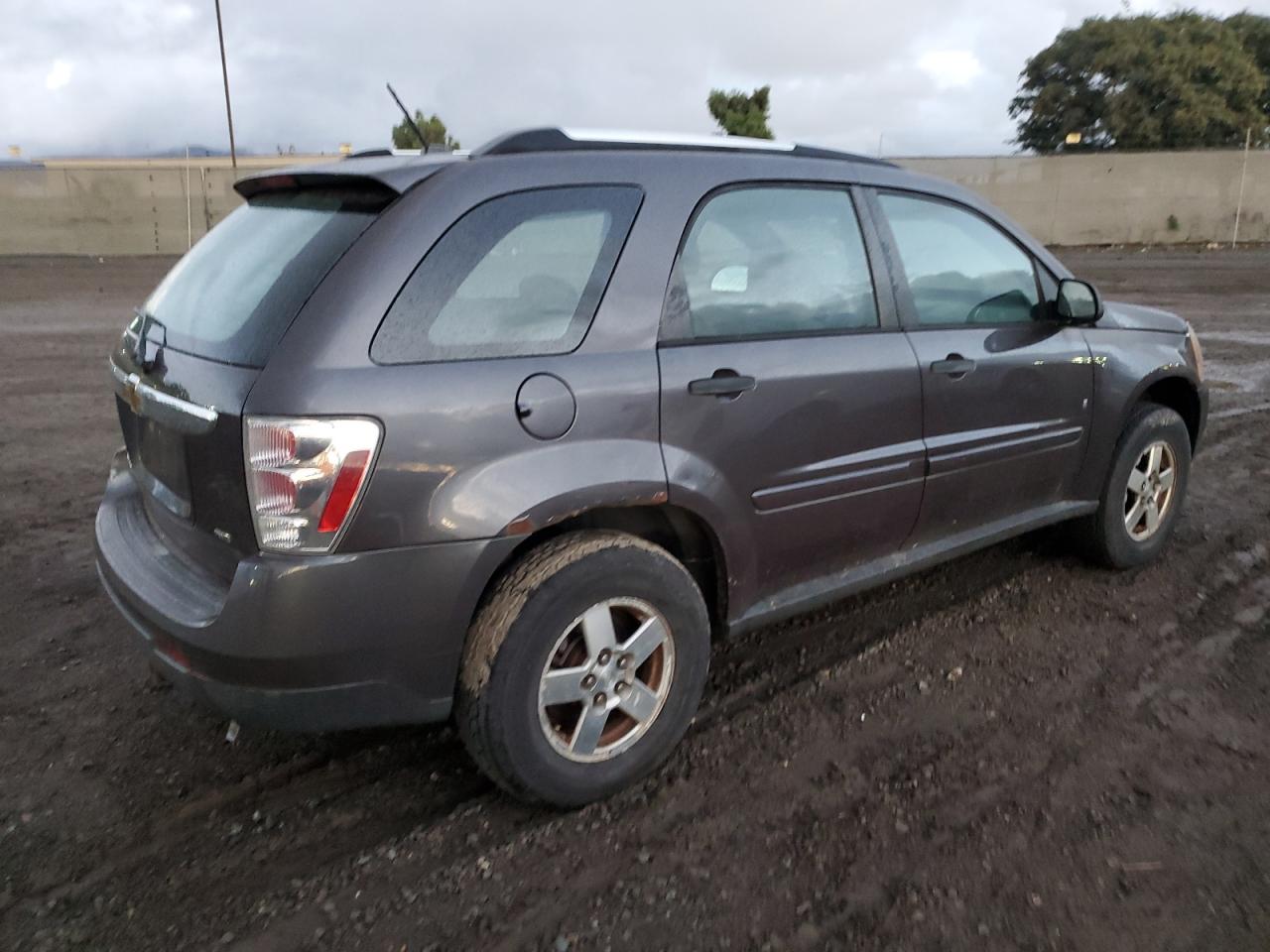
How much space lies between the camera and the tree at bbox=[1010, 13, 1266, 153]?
127ft

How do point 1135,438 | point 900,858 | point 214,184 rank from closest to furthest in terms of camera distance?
point 900,858, point 1135,438, point 214,184

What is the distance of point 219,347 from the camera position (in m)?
2.64

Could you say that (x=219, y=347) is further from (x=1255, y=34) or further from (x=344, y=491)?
(x=1255, y=34)

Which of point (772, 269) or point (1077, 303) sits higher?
point (772, 269)

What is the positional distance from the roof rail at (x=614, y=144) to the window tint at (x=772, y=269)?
188 mm

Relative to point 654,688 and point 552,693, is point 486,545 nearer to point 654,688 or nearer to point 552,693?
point 552,693

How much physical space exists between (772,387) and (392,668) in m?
1.36

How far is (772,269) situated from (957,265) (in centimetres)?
97

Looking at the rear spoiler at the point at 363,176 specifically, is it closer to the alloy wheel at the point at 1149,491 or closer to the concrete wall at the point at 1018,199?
the alloy wheel at the point at 1149,491

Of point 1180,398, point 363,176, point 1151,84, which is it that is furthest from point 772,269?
point 1151,84

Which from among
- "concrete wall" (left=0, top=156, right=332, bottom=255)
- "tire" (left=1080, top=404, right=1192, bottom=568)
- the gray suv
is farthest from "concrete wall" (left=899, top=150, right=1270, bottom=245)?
the gray suv

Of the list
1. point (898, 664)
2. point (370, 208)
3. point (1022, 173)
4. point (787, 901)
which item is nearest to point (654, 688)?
point (787, 901)

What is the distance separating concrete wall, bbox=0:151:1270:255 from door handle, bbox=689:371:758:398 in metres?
25.9

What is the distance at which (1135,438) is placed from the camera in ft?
14.4
